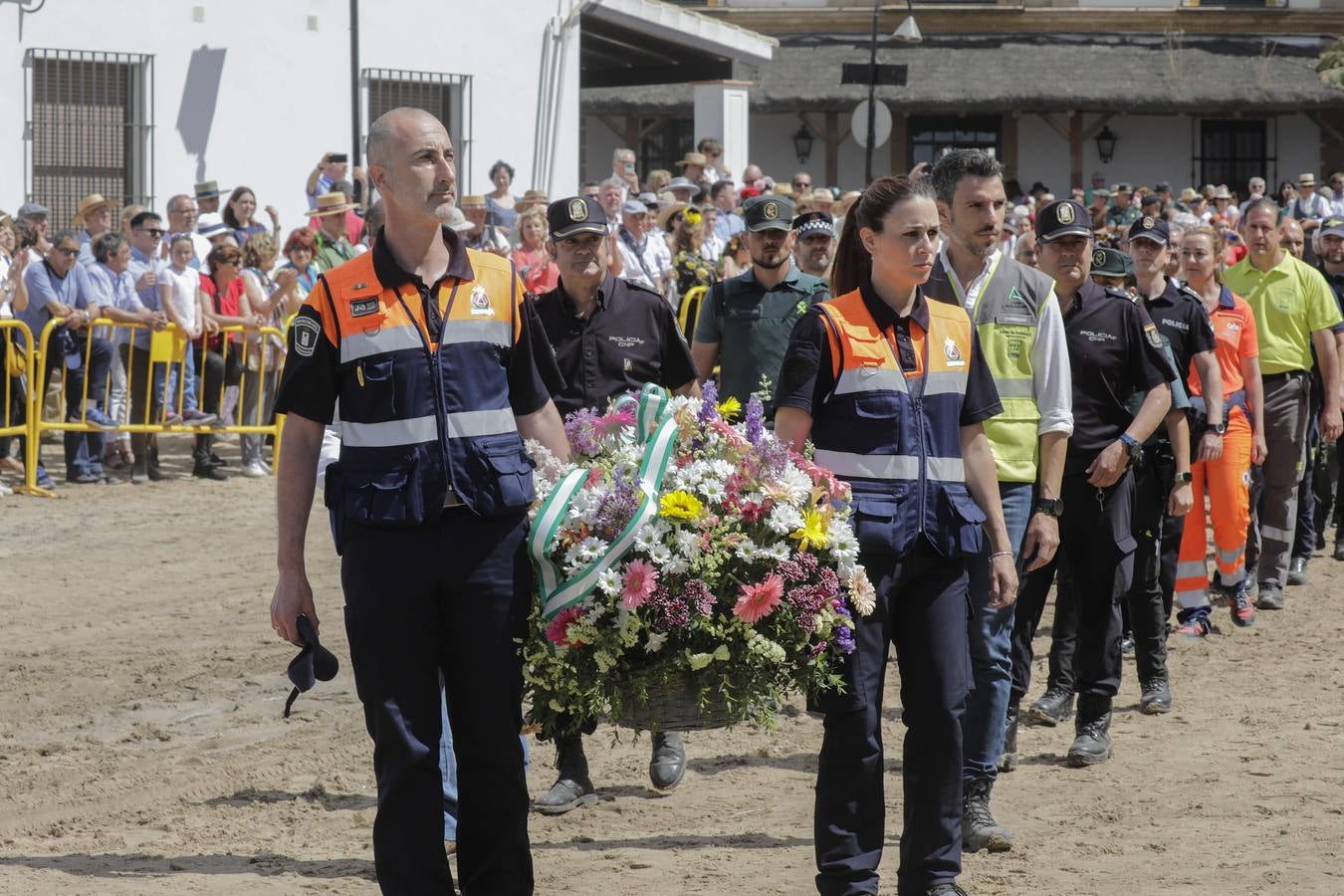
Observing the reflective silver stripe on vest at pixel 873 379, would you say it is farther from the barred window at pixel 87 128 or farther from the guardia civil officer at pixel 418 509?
the barred window at pixel 87 128

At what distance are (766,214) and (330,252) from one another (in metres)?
7.51

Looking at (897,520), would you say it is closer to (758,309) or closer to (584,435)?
(584,435)

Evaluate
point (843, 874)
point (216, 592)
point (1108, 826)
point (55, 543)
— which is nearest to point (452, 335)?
point (843, 874)

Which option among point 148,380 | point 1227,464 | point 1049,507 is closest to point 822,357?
point 1049,507

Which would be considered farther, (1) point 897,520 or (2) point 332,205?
(2) point 332,205

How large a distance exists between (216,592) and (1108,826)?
228 inches

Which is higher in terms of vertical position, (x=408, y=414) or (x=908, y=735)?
(x=408, y=414)

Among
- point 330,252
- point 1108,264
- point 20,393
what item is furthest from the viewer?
point 330,252

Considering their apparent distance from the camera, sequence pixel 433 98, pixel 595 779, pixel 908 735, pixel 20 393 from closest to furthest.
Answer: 1. pixel 908 735
2. pixel 595 779
3. pixel 20 393
4. pixel 433 98

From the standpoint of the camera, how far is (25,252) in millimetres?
13531

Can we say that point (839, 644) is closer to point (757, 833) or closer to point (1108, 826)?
point (757, 833)

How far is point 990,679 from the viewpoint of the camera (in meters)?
5.99

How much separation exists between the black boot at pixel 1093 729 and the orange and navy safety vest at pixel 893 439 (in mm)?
2366

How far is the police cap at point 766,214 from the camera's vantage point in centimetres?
745
